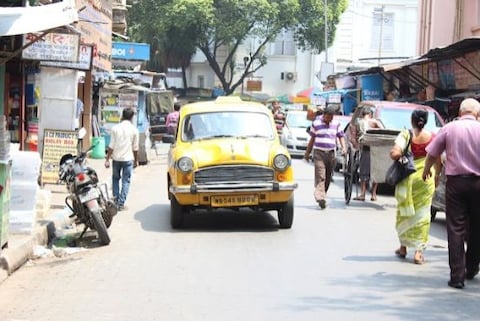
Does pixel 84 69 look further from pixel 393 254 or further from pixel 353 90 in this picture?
pixel 353 90

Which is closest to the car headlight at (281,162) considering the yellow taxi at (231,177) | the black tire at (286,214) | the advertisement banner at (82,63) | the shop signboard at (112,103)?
the yellow taxi at (231,177)

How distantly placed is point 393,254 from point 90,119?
577 inches

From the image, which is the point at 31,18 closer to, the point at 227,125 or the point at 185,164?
the point at 185,164

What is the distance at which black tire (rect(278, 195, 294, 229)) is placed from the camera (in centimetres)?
1095

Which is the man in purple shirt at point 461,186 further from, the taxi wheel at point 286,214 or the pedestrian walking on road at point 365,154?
the pedestrian walking on road at point 365,154

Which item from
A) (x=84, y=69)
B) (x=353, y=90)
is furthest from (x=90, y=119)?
(x=353, y=90)

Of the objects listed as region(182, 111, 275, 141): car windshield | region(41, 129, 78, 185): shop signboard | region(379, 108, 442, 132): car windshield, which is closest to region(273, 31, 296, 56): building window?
region(379, 108, 442, 132): car windshield

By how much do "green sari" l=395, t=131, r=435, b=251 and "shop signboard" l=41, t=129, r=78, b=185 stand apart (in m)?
7.32

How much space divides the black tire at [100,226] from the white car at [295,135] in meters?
16.7

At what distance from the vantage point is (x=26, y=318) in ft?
21.1

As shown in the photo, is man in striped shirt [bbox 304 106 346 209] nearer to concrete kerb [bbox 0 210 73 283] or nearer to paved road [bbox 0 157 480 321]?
paved road [bbox 0 157 480 321]

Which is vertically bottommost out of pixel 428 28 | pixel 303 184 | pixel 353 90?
pixel 303 184

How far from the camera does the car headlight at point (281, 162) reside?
423 inches

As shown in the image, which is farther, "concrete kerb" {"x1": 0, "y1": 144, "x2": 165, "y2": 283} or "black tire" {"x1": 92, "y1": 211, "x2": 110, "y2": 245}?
"black tire" {"x1": 92, "y1": 211, "x2": 110, "y2": 245}
